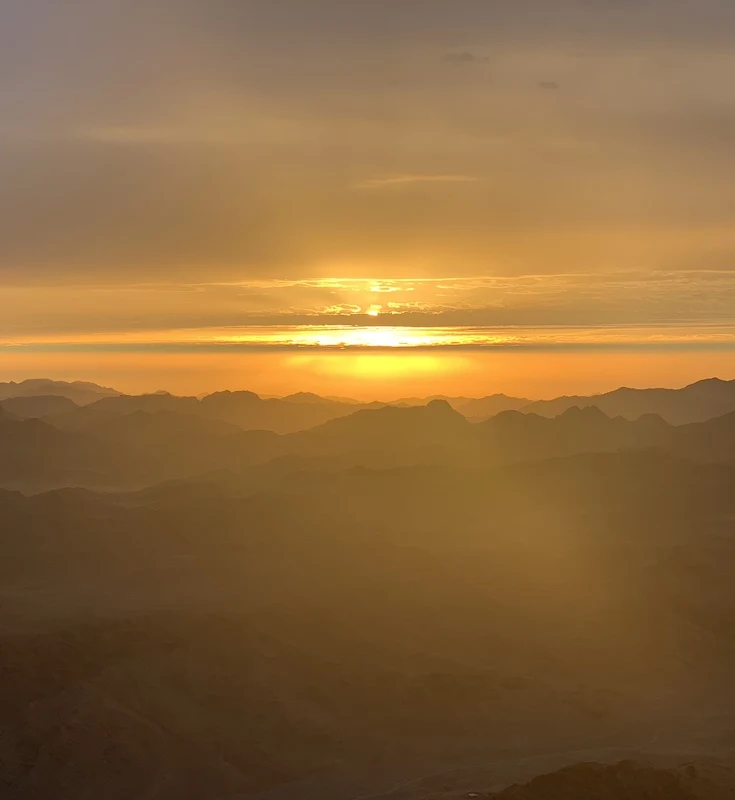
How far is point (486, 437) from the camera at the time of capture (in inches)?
7259

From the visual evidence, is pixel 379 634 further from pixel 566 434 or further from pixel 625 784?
pixel 566 434

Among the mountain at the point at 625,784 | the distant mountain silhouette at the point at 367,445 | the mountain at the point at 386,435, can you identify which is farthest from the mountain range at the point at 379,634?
the mountain at the point at 386,435

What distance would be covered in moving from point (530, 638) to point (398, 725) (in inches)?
813

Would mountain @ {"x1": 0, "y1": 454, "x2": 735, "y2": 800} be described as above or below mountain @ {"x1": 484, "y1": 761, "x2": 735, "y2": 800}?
above

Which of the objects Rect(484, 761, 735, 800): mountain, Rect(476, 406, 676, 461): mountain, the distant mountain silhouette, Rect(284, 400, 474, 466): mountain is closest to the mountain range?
Rect(484, 761, 735, 800): mountain

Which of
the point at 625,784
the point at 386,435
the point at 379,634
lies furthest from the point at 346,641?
the point at 386,435

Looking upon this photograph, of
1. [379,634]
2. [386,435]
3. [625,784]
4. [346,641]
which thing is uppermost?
[386,435]

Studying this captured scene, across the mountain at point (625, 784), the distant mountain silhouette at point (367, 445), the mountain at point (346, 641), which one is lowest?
the mountain at point (625, 784)

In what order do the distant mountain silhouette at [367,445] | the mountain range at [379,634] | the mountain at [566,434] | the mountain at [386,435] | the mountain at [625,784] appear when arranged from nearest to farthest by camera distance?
1. the mountain at [625,784]
2. the mountain range at [379,634]
3. the distant mountain silhouette at [367,445]
4. the mountain at [386,435]
5. the mountain at [566,434]

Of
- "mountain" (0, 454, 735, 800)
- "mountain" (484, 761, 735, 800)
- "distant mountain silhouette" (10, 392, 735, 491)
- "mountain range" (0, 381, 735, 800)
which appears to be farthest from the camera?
"distant mountain silhouette" (10, 392, 735, 491)

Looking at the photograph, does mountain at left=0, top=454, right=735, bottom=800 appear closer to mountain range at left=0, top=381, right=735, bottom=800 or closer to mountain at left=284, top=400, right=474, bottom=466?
mountain range at left=0, top=381, right=735, bottom=800

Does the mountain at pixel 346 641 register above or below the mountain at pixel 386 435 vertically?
below

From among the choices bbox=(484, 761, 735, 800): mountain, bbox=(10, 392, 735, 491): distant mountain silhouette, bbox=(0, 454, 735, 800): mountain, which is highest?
bbox=(10, 392, 735, 491): distant mountain silhouette

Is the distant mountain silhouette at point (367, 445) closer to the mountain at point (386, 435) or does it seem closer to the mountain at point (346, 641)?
the mountain at point (386, 435)
